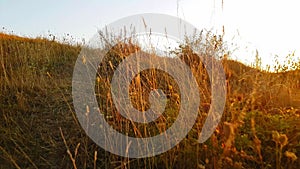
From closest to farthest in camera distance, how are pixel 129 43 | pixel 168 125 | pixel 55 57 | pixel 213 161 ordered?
pixel 213 161, pixel 168 125, pixel 129 43, pixel 55 57

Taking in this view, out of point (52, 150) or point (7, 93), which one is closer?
point (52, 150)

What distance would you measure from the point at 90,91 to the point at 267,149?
2.30 metres

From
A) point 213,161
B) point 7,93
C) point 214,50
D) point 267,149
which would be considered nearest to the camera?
point 213,161

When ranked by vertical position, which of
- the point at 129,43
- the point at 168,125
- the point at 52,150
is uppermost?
the point at 129,43

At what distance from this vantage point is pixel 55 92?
399cm

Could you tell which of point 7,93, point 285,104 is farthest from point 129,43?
point 285,104

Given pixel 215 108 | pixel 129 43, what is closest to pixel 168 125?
pixel 215 108

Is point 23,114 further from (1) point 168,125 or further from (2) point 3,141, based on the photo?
(1) point 168,125

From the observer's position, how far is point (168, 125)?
2627mm

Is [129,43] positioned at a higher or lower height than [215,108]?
higher

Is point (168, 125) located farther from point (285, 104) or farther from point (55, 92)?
point (55, 92)

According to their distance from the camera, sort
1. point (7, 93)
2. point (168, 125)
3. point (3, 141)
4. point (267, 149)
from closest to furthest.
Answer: point (267, 149), point (168, 125), point (3, 141), point (7, 93)

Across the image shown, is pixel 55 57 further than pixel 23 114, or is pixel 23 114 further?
pixel 55 57

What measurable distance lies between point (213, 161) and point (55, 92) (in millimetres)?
2543
